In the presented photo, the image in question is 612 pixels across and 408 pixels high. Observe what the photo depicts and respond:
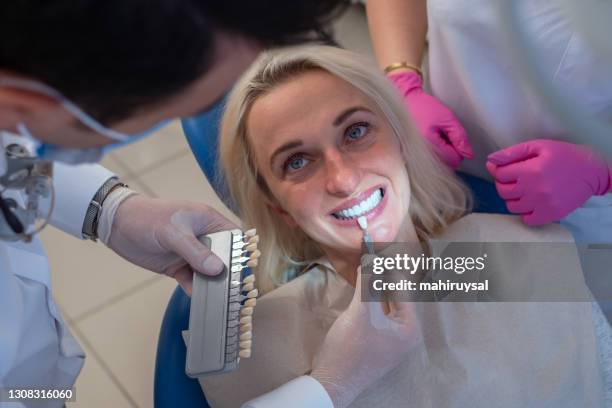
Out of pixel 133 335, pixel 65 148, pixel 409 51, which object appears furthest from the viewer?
pixel 133 335

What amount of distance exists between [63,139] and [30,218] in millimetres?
252

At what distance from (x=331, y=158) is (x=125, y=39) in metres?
0.68

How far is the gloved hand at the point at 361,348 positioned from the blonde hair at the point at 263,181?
267mm

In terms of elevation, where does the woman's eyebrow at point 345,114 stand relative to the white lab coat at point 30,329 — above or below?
above

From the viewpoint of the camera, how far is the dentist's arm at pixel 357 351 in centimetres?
105

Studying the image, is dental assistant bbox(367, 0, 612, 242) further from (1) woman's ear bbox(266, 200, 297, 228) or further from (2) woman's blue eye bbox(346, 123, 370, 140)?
(1) woman's ear bbox(266, 200, 297, 228)

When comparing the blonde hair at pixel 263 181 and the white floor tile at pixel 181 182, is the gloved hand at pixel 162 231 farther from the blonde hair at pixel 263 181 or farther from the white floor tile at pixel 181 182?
the white floor tile at pixel 181 182

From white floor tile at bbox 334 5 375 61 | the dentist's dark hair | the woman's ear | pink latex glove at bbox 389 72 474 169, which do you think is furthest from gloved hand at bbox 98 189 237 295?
white floor tile at bbox 334 5 375 61

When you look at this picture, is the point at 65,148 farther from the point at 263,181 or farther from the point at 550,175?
the point at 550,175

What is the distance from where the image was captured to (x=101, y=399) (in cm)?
174

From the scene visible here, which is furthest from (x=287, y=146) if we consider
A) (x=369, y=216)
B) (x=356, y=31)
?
(x=356, y=31)

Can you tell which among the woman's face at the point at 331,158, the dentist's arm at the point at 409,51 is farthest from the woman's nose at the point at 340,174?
the dentist's arm at the point at 409,51

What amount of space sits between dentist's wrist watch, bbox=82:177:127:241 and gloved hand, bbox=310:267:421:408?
0.47 metres

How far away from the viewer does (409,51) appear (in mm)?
1438
